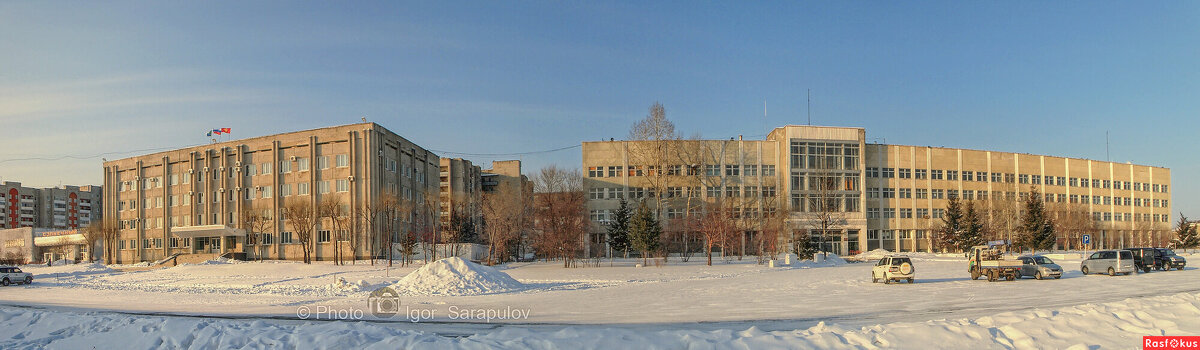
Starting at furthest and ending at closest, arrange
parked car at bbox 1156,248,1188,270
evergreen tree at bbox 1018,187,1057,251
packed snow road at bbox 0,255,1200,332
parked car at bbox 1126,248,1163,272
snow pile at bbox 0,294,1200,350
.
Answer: evergreen tree at bbox 1018,187,1057,251
parked car at bbox 1156,248,1188,270
parked car at bbox 1126,248,1163,272
packed snow road at bbox 0,255,1200,332
snow pile at bbox 0,294,1200,350

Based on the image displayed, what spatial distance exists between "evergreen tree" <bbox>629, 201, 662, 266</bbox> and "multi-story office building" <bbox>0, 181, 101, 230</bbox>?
177 meters

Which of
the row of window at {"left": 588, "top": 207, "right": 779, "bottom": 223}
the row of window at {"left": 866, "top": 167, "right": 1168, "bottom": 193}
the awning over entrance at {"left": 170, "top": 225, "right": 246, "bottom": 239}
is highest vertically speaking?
the row of window at {"left": 866, "top": 167, "right": 1168, "bottom": 193}

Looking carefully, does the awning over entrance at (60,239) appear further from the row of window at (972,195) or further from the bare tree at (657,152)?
the row of window at (972,195)

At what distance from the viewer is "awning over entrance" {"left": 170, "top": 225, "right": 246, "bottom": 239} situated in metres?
75.2

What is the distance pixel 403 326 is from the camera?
688 inches

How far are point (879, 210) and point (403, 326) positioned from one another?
280ft

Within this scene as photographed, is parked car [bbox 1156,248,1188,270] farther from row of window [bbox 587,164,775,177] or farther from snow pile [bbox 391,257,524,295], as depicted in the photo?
row of window [bbox 587,164,775,177]

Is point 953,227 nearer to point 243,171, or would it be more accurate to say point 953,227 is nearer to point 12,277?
point 243,171

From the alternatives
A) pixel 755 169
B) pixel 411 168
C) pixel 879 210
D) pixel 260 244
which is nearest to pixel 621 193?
pixel 755 169

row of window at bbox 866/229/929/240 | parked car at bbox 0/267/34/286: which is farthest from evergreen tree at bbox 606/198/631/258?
parked car at bbox 0/267/34/286

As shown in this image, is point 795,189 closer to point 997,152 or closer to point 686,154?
point 686,154

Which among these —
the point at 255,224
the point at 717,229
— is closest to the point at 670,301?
the point at 717,229

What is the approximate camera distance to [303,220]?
211 feet

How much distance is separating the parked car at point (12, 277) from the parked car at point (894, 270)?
52.4 m
